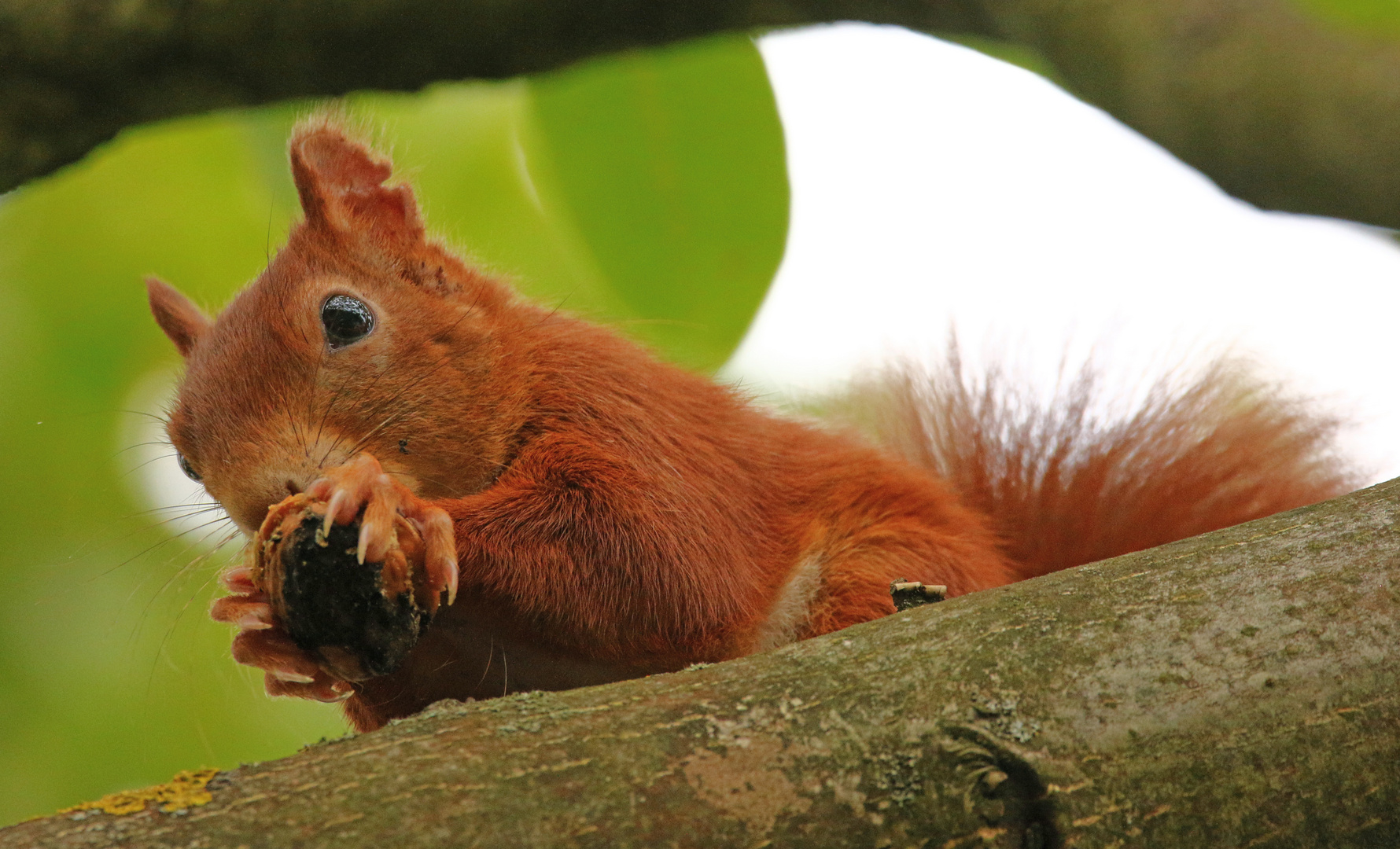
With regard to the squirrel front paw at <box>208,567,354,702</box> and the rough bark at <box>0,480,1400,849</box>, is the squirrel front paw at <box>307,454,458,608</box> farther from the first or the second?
the rough bark at <box>0,480,1400,849</box>

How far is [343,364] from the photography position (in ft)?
6.77

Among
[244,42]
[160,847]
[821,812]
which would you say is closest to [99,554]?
[244,42]

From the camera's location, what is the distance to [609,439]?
2.12 meters

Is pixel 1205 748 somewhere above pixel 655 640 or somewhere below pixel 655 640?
below

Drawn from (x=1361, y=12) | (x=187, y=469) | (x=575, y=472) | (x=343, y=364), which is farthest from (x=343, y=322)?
(x=1361, y=12)

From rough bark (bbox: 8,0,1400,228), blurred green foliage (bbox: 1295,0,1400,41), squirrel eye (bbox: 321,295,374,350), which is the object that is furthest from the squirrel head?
blurred green foliage (bbox: 1295,0,1400,41)

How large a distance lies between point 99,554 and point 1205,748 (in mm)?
2749

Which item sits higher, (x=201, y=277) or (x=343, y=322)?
(x=201, y=277)

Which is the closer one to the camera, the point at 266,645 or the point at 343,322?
the point at 266,645

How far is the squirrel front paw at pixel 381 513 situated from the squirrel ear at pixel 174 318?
0.98m

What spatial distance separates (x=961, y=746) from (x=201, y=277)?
8.55ft

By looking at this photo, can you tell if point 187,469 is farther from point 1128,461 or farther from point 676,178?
point 1128,461

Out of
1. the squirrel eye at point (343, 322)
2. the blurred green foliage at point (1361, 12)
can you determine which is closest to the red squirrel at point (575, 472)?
the squirrel eye at point (343, 322)

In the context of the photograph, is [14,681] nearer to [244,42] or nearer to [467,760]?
[244,42]
